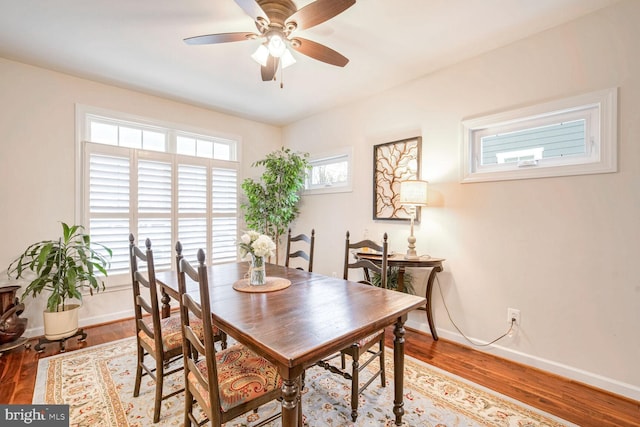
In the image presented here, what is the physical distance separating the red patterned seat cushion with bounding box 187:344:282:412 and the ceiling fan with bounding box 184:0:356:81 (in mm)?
1918

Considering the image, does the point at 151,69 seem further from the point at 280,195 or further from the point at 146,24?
the point at 280,195

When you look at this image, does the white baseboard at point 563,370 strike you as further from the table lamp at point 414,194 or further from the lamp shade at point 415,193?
the lamp shade at point 415,193

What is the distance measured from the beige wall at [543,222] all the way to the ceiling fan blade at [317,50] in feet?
4.38

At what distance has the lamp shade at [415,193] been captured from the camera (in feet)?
9.37

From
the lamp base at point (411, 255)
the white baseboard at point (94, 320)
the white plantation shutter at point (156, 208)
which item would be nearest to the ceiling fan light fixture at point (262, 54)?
the lamp base at point (411, 255)

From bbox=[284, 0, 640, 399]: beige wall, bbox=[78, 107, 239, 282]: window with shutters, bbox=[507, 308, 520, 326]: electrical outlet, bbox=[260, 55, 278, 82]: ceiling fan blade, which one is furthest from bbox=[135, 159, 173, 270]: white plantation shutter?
bbox=[507, 308, 520, 326]: electrical outlet

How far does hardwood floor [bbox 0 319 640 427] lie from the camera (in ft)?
6.08

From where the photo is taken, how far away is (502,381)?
219cm

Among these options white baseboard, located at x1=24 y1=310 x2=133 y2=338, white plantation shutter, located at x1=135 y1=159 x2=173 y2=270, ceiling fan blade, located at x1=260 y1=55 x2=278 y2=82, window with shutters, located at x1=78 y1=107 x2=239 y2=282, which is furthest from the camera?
white plantation shutter, located at x1=135 y1=159 x2=173 y2=270

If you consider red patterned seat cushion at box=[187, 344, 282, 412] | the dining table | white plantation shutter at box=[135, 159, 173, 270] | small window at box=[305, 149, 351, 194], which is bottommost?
red patterned seat cushion at box=[187, 344, 282, 412]

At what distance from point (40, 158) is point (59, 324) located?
5.49 feet

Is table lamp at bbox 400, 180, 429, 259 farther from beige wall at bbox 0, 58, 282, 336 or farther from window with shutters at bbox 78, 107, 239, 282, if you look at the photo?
beige wall at bbox 0, 58, 282, 336

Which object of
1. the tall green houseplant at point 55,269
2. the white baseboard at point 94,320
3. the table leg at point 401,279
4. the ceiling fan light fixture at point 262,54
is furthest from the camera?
the white baseboard at point 94,320

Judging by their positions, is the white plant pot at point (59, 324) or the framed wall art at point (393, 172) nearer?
the white plant pot at point (59, 324)
